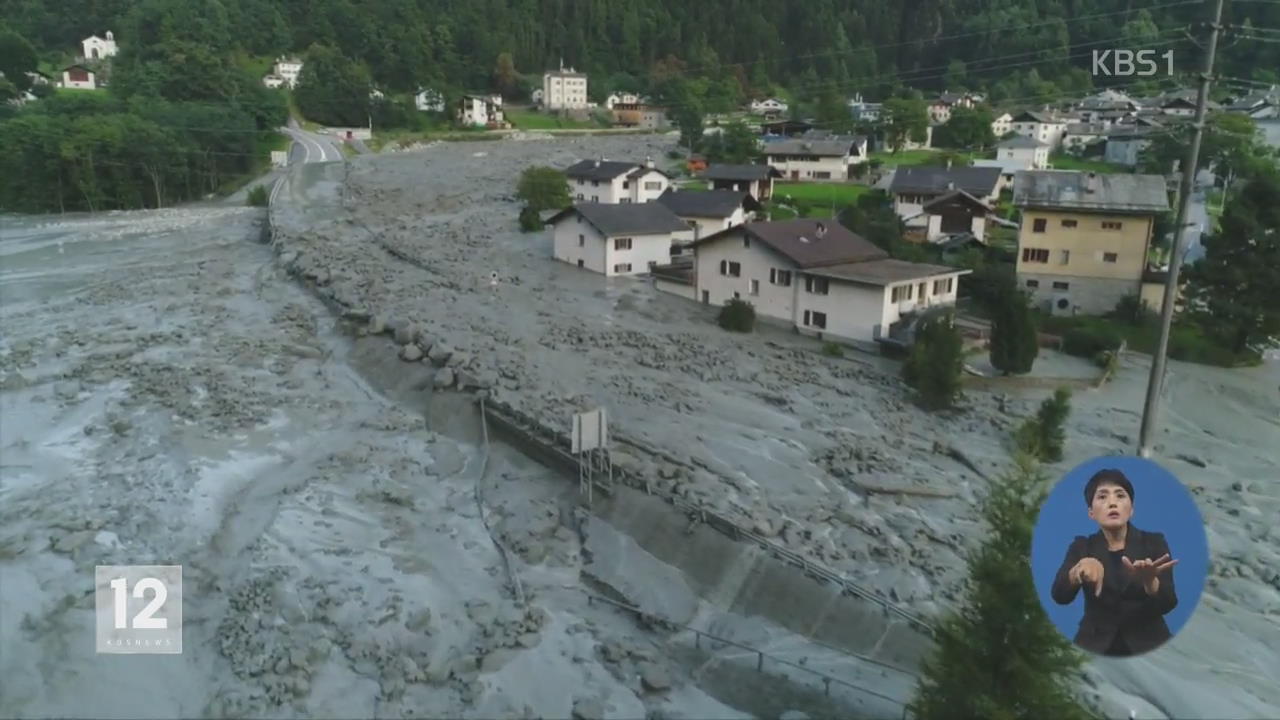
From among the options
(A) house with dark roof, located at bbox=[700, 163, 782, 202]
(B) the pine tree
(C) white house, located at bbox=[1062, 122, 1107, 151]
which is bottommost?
(B) the pine tree

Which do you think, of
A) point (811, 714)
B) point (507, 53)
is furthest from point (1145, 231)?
point (507, 53)

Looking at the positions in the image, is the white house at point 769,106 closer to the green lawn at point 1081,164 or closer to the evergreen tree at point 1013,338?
the green lawn at point 1081,164

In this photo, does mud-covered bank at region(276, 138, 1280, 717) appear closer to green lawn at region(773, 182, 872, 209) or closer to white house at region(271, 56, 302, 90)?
green lawn at region(773, 182, 872, 209)

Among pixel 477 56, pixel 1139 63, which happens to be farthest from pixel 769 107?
pixel 1139 63

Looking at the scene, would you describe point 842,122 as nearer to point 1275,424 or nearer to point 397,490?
point 1275,424

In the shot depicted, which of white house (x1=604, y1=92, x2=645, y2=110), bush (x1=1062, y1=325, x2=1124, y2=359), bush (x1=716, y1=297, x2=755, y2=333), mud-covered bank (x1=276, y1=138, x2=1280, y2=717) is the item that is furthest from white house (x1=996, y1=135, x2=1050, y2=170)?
white house (x1=604, y1=92, x2=645, y2=110)

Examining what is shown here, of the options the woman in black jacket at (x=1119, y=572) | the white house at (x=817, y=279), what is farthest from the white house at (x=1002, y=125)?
the woman in black jacket at (x=1119, y=572)

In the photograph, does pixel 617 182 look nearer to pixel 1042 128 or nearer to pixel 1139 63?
pixel 1139 63
